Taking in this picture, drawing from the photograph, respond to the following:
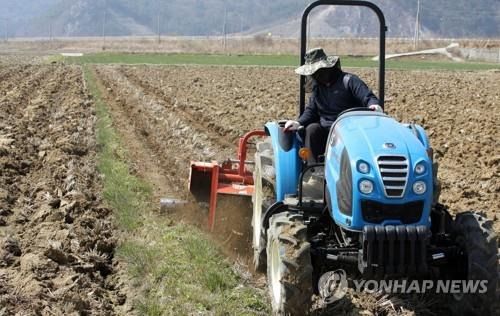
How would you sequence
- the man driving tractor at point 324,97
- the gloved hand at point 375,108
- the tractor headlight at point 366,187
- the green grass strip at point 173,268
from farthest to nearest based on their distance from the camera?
the man driving tractor at point 324,97, the gloved hand at point 375,108, the green grass strip at point 173,268, the tractor headlight at point 366,187

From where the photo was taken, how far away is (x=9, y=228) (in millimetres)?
7309

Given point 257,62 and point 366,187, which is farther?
point 257,62

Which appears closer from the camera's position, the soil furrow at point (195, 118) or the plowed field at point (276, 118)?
the plowed field at point (276, 118)

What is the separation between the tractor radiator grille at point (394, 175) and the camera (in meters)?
4.88

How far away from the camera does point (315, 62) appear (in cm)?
631

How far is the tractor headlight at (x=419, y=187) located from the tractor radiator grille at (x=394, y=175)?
0.08m

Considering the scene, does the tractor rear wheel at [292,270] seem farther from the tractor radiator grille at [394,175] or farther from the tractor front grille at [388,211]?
the tractor radiator grille at [394,175]

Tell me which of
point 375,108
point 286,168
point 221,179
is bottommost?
point 221,179

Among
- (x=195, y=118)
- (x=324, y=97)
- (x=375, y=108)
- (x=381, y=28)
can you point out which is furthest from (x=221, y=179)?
(x=195, y=118)

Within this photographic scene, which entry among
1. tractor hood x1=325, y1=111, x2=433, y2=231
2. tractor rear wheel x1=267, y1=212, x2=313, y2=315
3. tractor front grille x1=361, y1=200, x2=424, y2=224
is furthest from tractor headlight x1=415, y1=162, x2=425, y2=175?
tractor rear wheel x1=267, y1=212, x2=313, y2=315

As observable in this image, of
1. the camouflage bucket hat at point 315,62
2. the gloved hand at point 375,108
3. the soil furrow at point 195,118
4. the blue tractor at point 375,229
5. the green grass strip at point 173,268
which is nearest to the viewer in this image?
the blue tractor at point 375,229

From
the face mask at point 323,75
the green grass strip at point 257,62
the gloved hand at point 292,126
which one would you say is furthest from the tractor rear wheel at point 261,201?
the green grass strip at point 257,62

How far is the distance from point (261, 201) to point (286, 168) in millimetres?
581

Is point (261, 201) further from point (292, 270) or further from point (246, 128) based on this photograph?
point (246, 128)
